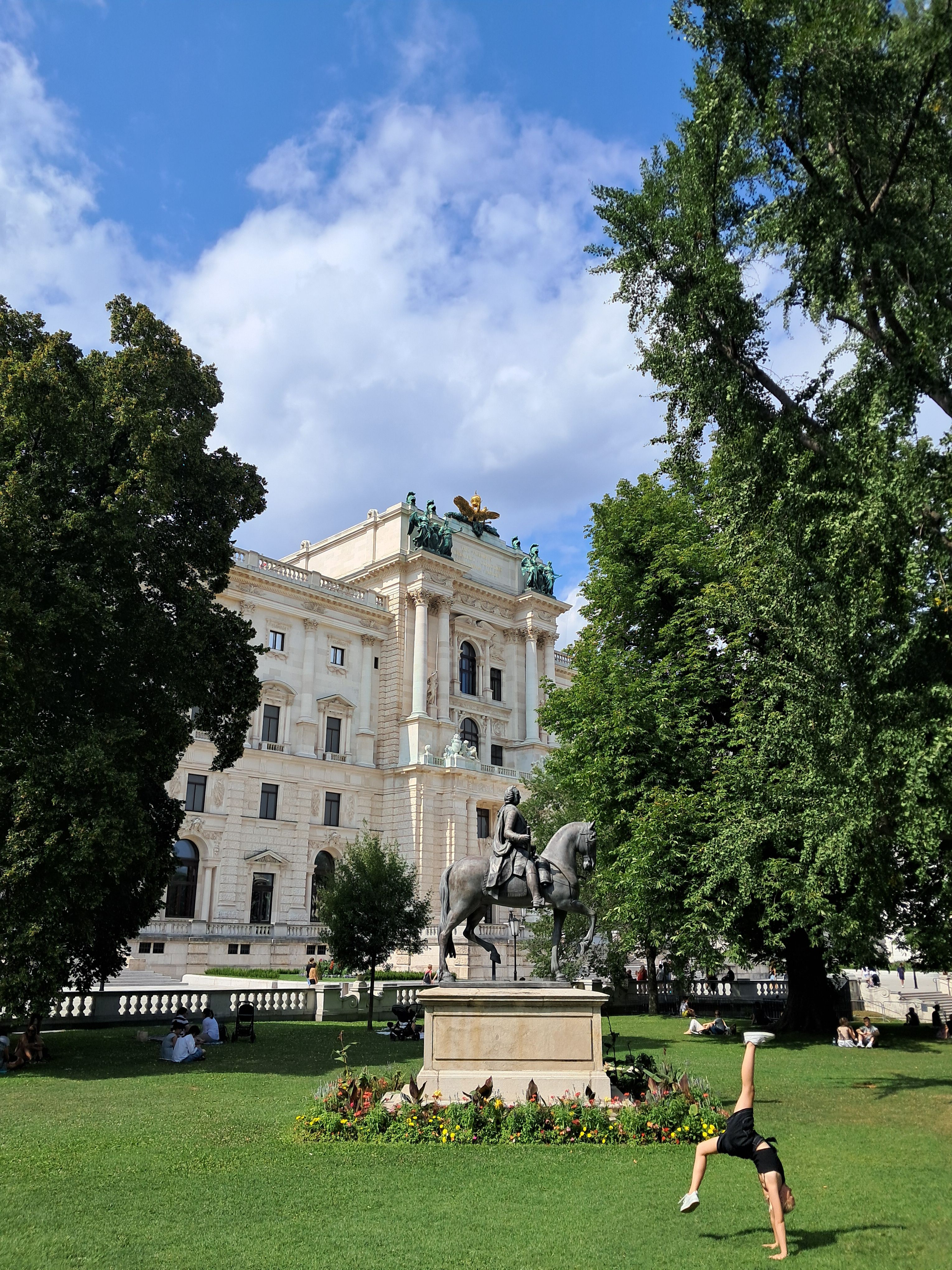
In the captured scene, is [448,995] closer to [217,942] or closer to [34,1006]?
[34,1006]

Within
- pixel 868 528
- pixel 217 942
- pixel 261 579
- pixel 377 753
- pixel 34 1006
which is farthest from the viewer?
pixel 377 753

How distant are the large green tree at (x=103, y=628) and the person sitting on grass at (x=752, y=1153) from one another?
1415 cm

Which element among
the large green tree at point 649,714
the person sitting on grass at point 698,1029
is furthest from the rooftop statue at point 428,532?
the person sitting on grass at point 698,1029

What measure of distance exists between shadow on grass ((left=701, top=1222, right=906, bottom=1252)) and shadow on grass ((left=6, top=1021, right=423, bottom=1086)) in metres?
10.5

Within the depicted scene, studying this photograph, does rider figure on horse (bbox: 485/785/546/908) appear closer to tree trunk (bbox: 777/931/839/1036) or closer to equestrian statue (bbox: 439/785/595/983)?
equestrian statue (bbox: 439/785/595/983)

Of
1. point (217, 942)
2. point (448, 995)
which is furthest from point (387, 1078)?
point (217, 942)

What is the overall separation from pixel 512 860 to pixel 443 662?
140ft

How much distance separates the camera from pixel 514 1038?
1323 cm

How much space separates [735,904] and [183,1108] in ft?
42.9

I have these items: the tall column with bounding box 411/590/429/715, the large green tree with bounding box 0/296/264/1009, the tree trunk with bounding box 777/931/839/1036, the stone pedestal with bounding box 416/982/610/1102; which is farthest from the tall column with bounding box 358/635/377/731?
the stone pedestal with bounding box 416/982/610/1102

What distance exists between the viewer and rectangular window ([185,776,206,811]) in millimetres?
45031

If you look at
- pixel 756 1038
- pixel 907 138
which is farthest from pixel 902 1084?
pixel 907 138

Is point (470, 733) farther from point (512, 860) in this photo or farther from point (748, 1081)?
point (748, 1081)

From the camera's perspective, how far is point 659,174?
49.0 ft
